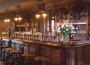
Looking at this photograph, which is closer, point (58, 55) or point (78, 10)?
point (58, 55)

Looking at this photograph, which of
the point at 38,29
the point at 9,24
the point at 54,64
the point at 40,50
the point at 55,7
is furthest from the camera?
the point at 9,24

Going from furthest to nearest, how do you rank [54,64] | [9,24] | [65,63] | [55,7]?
[9,24]
[55,7]
[54,64]
[65,63]

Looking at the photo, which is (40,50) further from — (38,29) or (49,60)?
(38,29)

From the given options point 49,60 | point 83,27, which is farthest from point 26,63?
point 83,27

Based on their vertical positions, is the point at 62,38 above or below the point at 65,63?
above

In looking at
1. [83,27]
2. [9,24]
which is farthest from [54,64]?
[9,24]

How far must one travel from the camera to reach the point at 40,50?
546 centimetres

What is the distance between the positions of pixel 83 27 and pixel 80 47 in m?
2.02

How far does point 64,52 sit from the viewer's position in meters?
4.62

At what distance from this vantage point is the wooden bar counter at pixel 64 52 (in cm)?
458

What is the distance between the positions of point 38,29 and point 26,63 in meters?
4.72

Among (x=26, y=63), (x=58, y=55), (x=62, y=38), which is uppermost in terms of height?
(x=62, y=38)

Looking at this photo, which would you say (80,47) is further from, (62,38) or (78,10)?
(78,10)

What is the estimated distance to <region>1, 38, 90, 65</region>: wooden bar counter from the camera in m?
4.58
